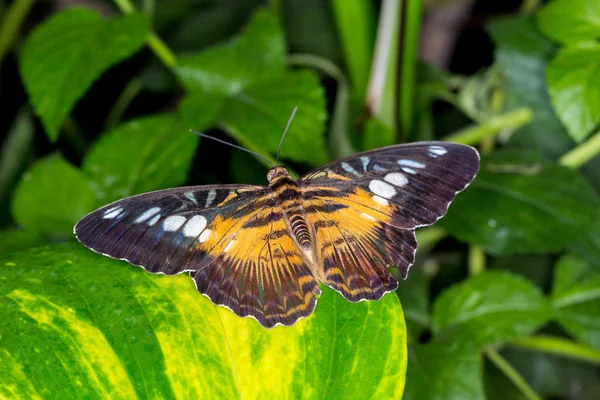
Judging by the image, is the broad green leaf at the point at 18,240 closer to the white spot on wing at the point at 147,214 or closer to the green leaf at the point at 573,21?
the white spot on wing at the point at 147,214

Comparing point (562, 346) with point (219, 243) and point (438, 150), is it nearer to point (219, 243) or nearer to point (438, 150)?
point (438, 150)

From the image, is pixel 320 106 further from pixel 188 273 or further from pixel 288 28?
pixel 288 28

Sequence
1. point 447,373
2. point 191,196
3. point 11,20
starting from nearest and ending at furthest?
point 191,196
point 447,373
point 11,20

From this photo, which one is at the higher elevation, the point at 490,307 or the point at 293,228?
Result: the point at 293,228

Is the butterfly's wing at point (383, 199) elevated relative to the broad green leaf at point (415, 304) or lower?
elevated

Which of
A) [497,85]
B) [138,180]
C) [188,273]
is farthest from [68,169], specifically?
[497,85]

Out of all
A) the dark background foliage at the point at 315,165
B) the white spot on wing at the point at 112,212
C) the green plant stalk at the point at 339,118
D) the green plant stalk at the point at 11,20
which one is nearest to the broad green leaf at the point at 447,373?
the dark background foliage at the point at 315,165

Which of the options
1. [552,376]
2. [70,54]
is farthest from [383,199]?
[552,376]
